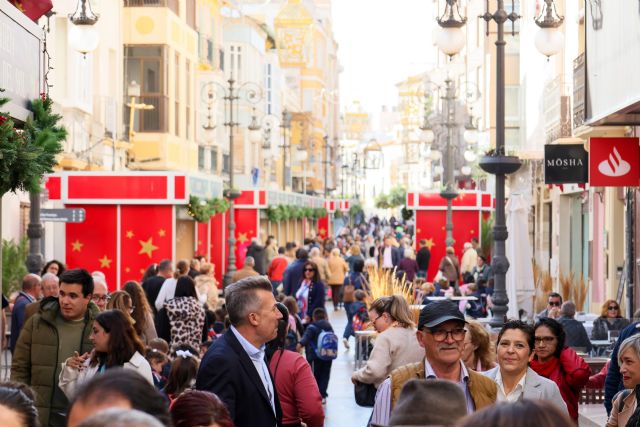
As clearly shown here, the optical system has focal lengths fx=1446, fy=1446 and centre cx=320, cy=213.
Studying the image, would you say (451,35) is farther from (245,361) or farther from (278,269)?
(278,269)

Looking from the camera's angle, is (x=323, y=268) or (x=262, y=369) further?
(x=323, y=268)

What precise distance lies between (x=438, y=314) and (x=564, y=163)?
52.7 ft

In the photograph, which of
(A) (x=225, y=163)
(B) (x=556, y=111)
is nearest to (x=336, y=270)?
(B) (x=556, y=111)

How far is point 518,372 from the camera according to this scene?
808 centimetres

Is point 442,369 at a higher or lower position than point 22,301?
higher

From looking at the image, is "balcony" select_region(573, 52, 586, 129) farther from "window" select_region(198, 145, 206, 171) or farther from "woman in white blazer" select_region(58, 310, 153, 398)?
"window" select_region(198, 145, 206, 171)

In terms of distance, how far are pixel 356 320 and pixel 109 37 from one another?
1984 cm

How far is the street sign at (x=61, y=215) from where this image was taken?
852 inches

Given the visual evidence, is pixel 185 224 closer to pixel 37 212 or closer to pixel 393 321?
pixel 37 212

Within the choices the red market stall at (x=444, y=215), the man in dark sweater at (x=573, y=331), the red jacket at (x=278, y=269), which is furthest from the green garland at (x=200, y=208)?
the man in dark sweater at (x=573, y=331)

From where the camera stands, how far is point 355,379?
32.8 ft

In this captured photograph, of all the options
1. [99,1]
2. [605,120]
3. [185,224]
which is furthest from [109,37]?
[605,120]

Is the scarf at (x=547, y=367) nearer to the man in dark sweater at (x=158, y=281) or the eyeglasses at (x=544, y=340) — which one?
the eyeglasses at (x=544, y=340)

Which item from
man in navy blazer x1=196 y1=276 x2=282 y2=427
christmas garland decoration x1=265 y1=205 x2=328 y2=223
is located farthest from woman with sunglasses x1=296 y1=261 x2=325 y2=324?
christmas garland decoration x1=265 y1=205 x2=328 y2=223
